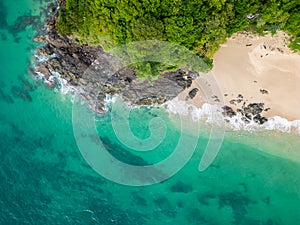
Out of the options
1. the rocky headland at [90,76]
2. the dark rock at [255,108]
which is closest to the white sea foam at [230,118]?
the dark rock at [255,108]

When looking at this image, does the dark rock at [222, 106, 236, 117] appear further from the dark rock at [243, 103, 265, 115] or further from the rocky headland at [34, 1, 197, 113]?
the rocky headland at [34, 1, 197, 113]

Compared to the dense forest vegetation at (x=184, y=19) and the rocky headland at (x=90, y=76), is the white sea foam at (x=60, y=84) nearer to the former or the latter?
the rocky headland at (x=90, y=76)

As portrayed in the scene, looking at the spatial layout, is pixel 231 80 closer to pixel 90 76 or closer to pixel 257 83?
pixel 257 83

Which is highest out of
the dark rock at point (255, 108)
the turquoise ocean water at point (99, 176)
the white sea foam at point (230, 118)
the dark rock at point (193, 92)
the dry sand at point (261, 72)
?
the dry sand at point (261, 72)

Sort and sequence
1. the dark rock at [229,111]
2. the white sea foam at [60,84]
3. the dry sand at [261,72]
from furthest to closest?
the white sea foam at [60,84] < the dark rock at [229,111] < the dry sand at [261,72]

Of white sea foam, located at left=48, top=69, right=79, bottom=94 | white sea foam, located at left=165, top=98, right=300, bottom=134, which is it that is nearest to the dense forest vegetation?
white sea foam, located at left=165, top=98, right=300, bottom=134

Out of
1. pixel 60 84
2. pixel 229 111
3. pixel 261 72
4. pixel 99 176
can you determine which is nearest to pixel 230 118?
pixel 229 111

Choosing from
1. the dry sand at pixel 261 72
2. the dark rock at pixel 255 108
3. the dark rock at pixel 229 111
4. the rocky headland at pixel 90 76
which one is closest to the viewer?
the dry sand at pixel 261 72
